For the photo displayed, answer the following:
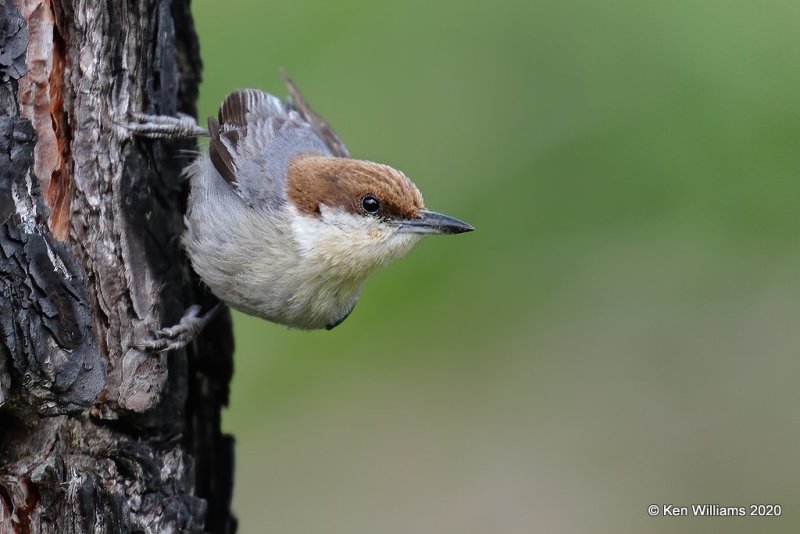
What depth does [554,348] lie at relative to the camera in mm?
6180

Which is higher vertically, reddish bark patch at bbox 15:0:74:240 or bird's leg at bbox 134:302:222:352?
reddish bark patch at bbox 15:0:74:240

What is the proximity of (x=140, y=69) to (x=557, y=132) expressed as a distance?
120 inches

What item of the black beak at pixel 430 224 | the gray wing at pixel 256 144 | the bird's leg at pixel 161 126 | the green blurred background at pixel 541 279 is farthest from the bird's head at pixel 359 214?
the green blurred background at pixel 541 279

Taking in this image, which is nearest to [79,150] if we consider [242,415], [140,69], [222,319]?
[140,69]

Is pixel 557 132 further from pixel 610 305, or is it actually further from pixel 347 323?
pixel 347 323

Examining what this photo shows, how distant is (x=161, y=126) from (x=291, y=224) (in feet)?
2.33

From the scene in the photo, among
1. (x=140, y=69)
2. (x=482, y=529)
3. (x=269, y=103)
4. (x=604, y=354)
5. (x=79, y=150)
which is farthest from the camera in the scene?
(x=604, y=354)

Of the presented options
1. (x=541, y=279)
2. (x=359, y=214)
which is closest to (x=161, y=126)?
(x=359, y=214)

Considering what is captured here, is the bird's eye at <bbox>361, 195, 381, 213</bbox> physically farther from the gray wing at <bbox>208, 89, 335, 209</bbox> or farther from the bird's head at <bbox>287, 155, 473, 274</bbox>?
the gray wing at <bbox>208, 89, 335, 209</bbox>

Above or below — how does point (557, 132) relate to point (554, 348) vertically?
above

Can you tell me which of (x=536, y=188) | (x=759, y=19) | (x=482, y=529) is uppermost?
(x=759, y=19)

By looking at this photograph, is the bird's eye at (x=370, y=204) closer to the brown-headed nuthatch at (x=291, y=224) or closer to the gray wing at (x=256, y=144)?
the brown-headed nuthatch at (x=291, y=224)

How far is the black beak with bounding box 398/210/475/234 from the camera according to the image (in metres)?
4.02

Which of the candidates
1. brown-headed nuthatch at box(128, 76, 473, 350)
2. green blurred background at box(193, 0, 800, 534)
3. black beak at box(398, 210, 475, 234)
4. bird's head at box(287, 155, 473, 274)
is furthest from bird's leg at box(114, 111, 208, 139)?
green blurred background at box(193, 0, 800, 534)
